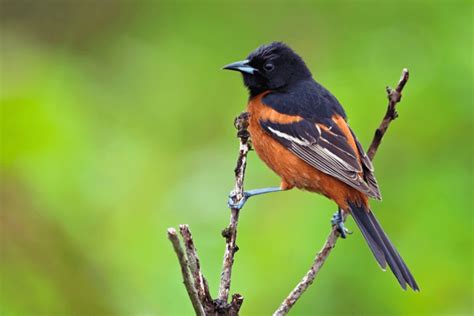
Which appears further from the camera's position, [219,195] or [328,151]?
[219,195]

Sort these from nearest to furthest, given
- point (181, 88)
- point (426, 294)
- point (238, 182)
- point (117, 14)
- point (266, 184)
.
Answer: point (238, 182) < point (426, 294) < point (266, 184) < point (181, 88) < point (117, 14)

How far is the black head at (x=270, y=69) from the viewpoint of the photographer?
4.88 meters

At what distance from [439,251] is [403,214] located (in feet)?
1.00

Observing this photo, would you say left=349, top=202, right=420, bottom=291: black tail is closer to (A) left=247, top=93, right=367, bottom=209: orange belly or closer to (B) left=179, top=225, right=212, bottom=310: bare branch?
(A) left=247, top=93, right=367, bottom=209: orange belly

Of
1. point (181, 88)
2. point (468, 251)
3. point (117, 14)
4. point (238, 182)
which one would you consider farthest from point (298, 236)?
point (117, 14)

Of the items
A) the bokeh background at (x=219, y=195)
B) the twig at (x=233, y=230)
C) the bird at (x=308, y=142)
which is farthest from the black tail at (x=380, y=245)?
the twig at (x=233, y=230)

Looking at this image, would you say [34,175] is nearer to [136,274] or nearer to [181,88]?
[136,274]

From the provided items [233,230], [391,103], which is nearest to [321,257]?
[233,230]

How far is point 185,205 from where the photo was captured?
4586 millimetres

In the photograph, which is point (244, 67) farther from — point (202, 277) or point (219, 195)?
point (202, 277)

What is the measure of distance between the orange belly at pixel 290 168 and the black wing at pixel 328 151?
0.03m

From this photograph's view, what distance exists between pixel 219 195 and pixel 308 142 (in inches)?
26.7

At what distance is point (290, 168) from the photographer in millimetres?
4324

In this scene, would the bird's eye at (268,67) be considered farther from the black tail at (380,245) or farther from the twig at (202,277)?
the twig at (202,277)
